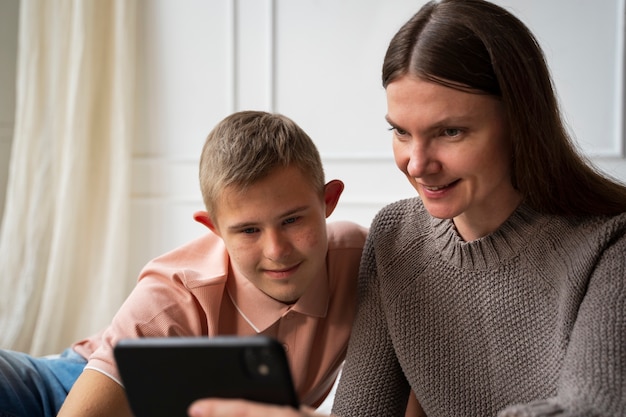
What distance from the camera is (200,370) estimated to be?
2.74ft

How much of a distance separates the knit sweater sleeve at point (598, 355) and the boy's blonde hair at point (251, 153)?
0.56 metres

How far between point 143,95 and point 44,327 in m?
0.97

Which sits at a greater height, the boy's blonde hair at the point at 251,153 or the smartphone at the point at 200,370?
the boy's blonde hair at the point at 251,153

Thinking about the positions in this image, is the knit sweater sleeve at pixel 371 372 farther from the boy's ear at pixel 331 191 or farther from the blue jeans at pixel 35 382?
the blue jeans at pixel 35 382

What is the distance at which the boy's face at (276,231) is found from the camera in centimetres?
132

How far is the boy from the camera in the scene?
1326mm

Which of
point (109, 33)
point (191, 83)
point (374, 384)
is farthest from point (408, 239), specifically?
point (109, 33)

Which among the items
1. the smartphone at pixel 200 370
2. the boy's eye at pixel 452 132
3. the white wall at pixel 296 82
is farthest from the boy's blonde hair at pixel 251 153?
the white wall at pixel 296 82

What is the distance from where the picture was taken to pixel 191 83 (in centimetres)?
280

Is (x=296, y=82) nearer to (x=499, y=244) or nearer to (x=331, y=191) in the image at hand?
(x=331, y=191)

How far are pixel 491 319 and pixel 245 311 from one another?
18.5 inches

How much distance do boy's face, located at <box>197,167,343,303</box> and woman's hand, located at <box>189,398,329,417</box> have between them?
47 centimetres

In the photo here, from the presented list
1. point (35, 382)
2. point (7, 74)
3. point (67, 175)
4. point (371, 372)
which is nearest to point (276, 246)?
point (371, 372)

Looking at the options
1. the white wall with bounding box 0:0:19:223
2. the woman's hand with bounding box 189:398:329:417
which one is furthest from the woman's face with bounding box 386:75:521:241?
the white wall with bounding box 0:0:19:223
